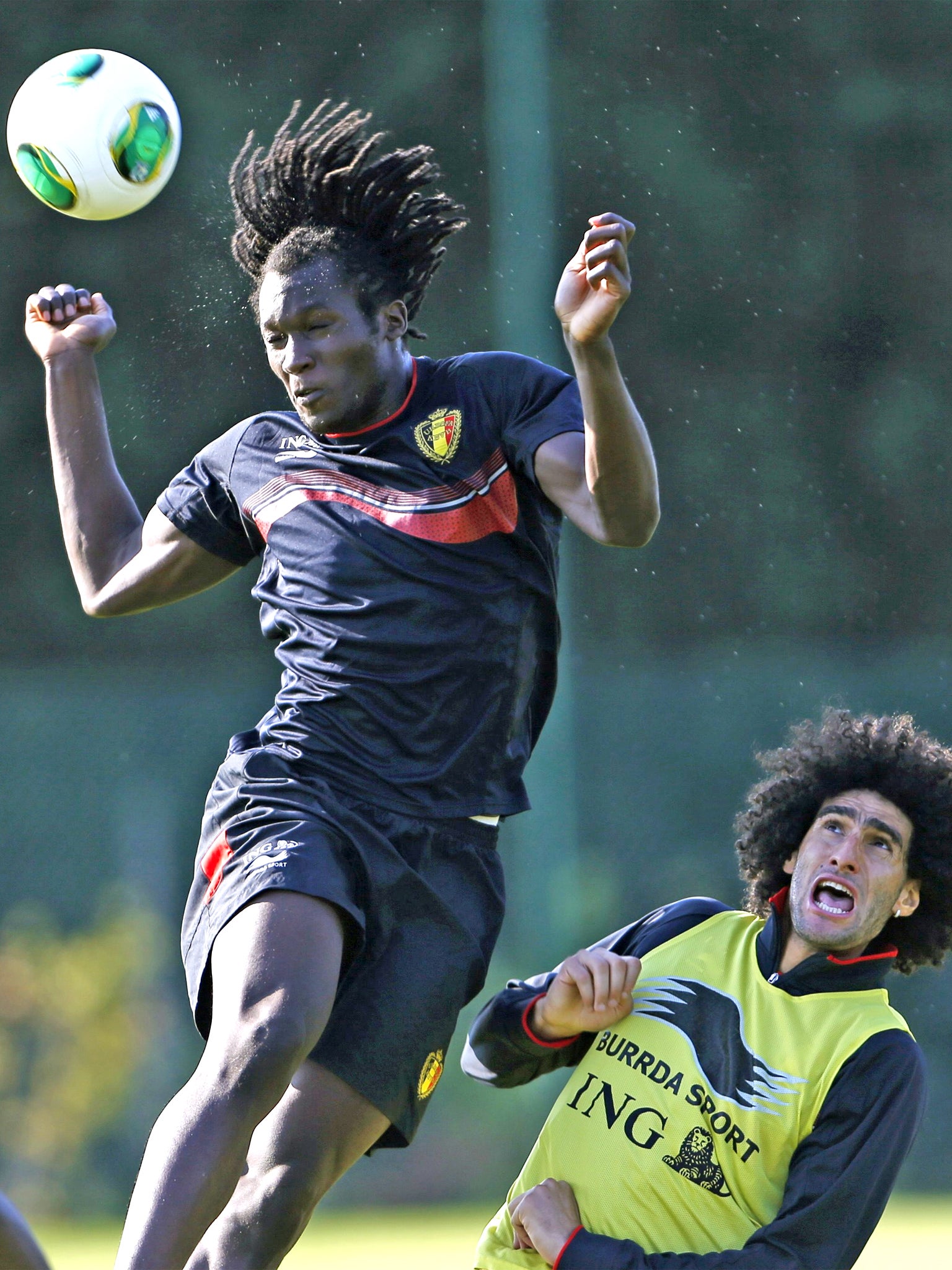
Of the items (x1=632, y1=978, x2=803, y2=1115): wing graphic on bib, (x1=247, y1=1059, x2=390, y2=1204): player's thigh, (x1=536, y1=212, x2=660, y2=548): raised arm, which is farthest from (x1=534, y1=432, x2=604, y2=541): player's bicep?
(x1=247, y1=1059, x2=390, y2=1204): player's thigh

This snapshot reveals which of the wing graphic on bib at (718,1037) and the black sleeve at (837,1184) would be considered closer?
the black sleeve at (837,1184)

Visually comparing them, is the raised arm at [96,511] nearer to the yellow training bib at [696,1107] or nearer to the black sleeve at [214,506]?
the black sleeve at [214,506]

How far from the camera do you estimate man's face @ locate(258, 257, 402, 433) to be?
3.14 m

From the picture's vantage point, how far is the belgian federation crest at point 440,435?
10.4 ft

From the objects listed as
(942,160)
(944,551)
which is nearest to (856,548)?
(944,551)

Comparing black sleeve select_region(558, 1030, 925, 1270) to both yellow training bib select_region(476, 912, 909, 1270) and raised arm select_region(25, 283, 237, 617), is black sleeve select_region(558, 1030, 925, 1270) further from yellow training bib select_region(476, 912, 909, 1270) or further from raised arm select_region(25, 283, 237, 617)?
raised arm select_region(25, 283, 237, 617)

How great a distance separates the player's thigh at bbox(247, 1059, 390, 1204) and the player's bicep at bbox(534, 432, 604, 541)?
988mm

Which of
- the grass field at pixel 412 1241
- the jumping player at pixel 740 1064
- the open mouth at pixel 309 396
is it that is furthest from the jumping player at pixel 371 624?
the grass field at pixel 412 1241

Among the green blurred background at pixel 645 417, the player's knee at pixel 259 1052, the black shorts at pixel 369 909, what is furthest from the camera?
the green blurred background at pixel 645 417

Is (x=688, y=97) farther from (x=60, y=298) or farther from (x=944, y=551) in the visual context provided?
(x=60, y=298)

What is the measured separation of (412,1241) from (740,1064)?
3963mm

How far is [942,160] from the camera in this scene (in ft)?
30.7

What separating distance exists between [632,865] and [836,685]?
1.21 metres

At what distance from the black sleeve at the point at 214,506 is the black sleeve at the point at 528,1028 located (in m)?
0.96
